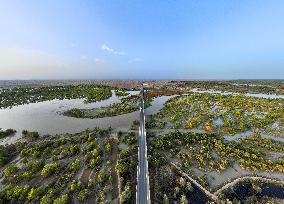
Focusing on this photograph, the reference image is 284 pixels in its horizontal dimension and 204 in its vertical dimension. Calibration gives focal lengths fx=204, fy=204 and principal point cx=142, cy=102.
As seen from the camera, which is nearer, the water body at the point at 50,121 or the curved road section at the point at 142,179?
the curved road section at the point at 142,179

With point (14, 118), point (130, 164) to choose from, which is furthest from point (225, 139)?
point (14, 118)

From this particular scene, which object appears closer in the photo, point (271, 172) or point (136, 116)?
point (271, 172)

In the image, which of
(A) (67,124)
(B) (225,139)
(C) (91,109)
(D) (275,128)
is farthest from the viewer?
(C) (91,109)

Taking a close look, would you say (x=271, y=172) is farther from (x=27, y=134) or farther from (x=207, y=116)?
(x=27, y=134)

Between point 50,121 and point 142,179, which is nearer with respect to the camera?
point 142,179

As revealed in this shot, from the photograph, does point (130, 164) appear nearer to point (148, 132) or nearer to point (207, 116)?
point (148, 132)

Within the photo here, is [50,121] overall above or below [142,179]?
above

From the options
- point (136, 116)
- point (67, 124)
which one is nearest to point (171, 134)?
point (136, 116)

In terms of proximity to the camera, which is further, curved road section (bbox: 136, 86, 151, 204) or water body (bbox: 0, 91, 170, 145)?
water body (bbox: 0, 91, 170, 145)

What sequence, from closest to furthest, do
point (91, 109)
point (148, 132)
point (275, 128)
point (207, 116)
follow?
point (148, 132)
point (275, 128)
point (207, 116)
point (91, 109)
